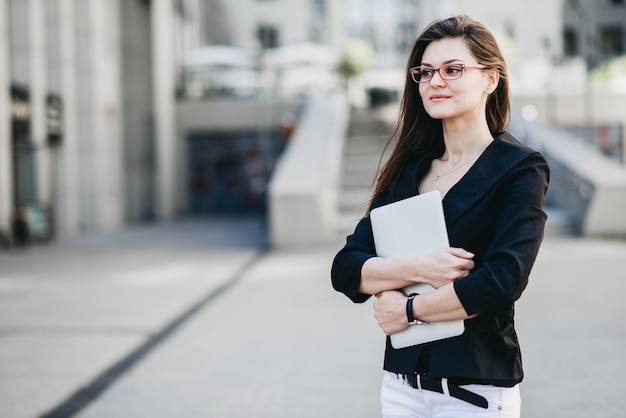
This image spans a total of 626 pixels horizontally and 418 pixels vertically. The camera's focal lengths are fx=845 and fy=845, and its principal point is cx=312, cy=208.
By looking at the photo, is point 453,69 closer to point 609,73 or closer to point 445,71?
point 445,71

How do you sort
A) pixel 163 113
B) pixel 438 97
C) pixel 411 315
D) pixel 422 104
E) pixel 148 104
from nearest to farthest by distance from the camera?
1. pixel 411 315
2. pixel 438 97
3. pixel 422 104
4. pixel 148 104
5. pixel 163 113

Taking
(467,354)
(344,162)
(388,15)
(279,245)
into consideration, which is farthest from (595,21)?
(467,354)

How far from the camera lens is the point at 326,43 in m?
54.6

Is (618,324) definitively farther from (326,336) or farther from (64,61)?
(64,61)

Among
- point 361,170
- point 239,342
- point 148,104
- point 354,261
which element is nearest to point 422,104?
point 354,261

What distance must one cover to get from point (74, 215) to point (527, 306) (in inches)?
616

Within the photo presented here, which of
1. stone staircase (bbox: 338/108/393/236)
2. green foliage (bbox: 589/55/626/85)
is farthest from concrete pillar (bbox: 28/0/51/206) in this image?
green foliage (bbox: 589/55/626/85)

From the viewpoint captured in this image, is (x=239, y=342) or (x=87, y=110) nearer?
(x=239, y=342)

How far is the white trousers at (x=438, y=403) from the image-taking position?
2.07 m

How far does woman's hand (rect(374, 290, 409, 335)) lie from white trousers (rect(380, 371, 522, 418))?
165 millimetres

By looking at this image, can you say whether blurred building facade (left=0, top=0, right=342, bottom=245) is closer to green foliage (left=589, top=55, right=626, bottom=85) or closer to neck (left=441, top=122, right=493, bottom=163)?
green foliage (left=589, top=55, right=626, bottom=85)

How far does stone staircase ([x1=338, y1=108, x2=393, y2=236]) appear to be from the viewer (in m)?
15.3

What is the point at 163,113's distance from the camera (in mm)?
28844

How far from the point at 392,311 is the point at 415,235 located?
195 mm
